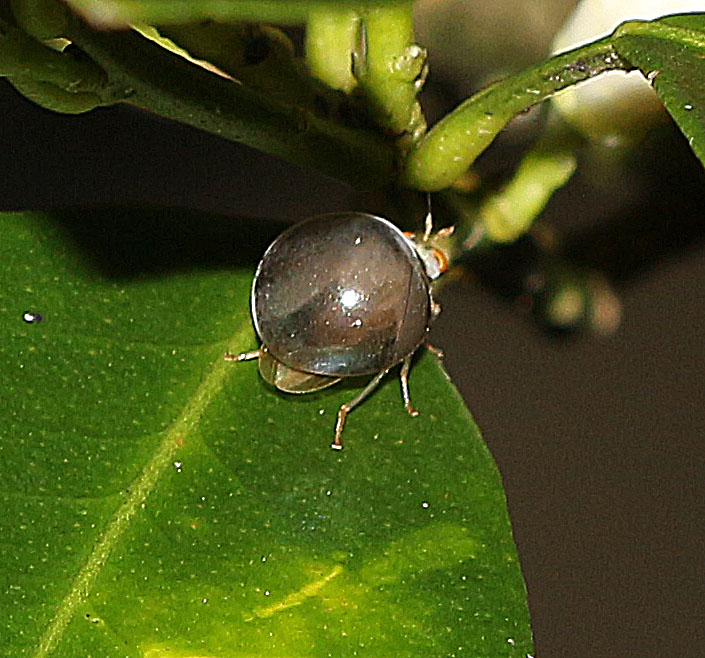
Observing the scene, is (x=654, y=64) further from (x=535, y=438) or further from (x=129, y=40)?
(x=535, y=438)

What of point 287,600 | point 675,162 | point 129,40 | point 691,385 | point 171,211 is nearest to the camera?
point 129,40

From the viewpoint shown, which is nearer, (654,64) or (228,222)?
(654,64)

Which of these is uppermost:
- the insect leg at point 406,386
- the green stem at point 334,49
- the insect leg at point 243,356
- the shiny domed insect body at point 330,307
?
the green stem at point 334,49

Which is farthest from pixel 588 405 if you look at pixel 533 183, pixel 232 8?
pixel 232 8

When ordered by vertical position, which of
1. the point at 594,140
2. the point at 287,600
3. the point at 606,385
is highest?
the point at 594,140

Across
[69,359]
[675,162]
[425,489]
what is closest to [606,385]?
[675,162]

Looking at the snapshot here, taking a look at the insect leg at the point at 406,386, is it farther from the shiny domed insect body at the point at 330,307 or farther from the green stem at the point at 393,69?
the green stem at the point at 393,69

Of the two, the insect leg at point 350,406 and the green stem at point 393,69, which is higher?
the green stem at point 393,69

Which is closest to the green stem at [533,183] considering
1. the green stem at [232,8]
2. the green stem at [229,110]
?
the green stem at [229,110]

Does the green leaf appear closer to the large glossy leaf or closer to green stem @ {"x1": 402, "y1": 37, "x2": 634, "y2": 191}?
green stem @ {"x1": 402, "y1": 37, "x2": 634, "y2": 191}
